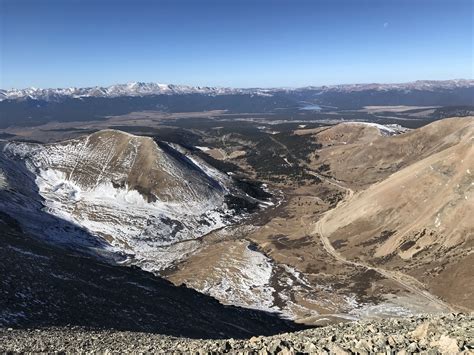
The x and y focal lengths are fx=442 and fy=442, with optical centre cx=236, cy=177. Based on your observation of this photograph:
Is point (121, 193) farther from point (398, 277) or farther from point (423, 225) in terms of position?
point (423, 225)

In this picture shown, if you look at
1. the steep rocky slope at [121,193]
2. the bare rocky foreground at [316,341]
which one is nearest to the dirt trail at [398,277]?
the steep rocky slope at [121,193]

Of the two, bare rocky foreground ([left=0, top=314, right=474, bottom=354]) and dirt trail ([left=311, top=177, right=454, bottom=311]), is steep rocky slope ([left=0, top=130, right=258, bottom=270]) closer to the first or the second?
dirt trail ([left=311, top=177, right=454, bottom=311])

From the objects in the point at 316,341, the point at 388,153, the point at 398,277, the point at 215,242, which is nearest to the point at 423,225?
the point at 398,277

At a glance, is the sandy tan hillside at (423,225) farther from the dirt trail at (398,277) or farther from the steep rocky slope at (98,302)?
the steep rocky slope at (98,302)

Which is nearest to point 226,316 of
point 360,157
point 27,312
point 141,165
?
point 27,312

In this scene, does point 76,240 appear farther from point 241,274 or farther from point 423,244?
point 423,244

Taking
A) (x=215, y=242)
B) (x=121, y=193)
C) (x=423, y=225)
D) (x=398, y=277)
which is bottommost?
(x=215, y=242)
